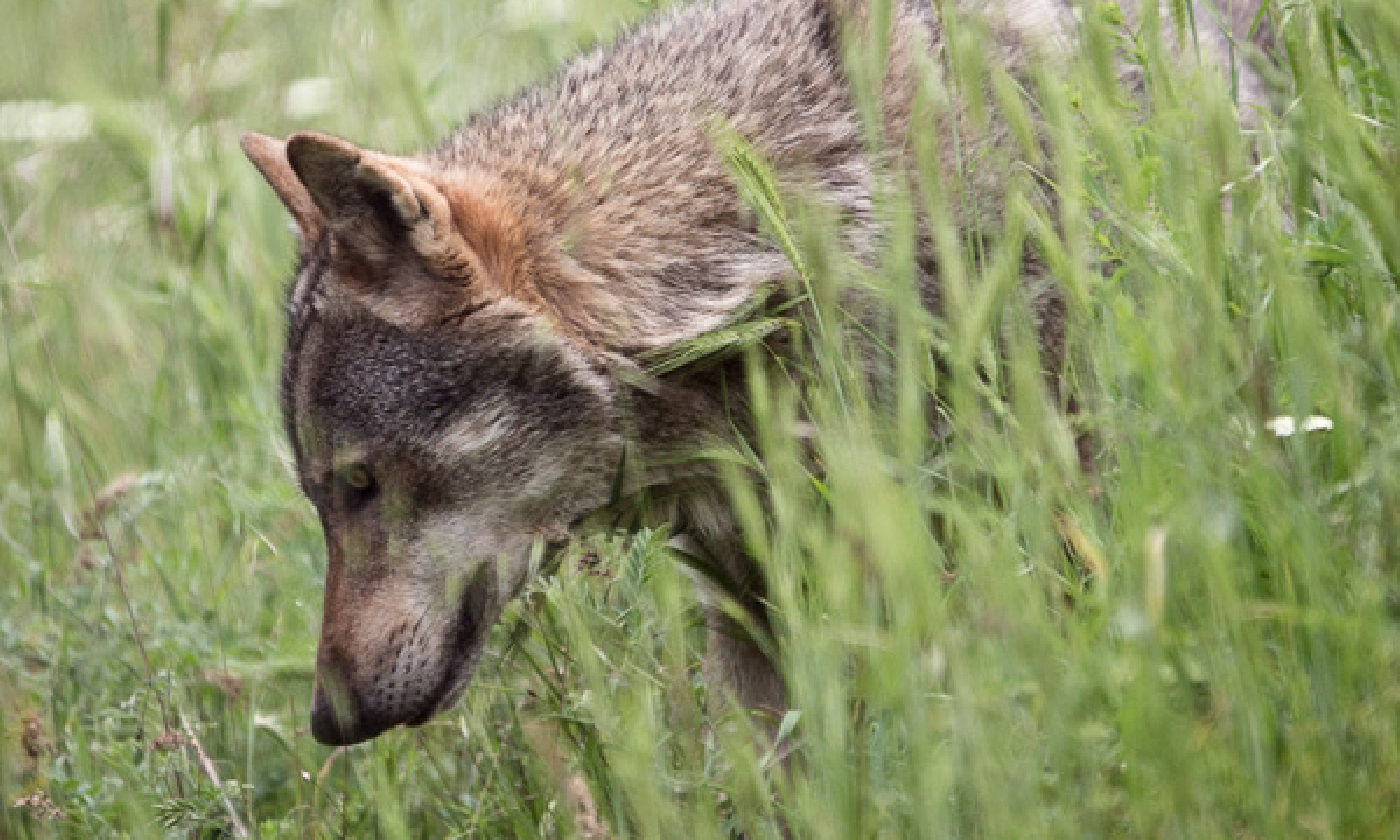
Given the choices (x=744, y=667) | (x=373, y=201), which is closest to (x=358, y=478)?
(x=373, y=201)

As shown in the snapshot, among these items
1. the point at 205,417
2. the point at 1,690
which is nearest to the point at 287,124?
the point at 205,417

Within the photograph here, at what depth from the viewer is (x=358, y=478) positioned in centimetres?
339

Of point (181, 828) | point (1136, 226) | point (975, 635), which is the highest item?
point (1136, 226)

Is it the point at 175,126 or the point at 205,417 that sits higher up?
the point at 175,126

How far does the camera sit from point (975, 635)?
83.0 inches

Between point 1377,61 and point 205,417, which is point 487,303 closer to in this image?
point 1377,61

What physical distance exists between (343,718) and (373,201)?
0.99 m

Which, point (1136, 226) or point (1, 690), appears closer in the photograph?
point (1136, 226)

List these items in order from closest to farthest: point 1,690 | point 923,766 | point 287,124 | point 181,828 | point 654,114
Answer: point 923,766
point 181,828
point 654,114
point 1,690
point 287,124

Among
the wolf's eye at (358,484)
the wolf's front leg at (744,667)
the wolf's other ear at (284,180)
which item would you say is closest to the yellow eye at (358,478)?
the wolf's eye at (358,484)

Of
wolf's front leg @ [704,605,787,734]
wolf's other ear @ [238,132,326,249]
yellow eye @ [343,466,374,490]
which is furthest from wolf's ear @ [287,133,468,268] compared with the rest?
wolf's front leg @ [704,605,787,734]

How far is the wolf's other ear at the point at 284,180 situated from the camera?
3.58 meters

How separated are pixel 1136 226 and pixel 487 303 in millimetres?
1378

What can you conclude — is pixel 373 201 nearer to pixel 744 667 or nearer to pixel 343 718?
pixel 343 718
